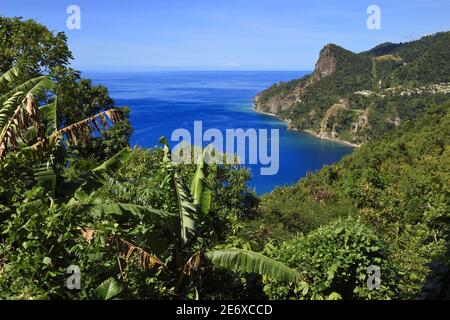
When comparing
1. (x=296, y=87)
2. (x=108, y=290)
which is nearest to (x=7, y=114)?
(x=108, y=290)

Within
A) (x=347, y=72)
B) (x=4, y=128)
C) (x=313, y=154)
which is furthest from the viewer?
(x=347, y=72)

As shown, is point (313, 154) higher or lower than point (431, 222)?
lower

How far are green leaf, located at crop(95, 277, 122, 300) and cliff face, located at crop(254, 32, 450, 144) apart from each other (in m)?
123

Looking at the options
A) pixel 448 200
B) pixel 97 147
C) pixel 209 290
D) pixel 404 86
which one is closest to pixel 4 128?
pixel 209 290

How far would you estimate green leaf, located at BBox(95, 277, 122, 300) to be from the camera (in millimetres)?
4059

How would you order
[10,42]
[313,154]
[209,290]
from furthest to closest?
[313,154], [10,42], [209,290]

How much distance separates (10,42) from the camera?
1565 cm

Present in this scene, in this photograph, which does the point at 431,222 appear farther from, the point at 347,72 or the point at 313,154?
the point at 347,72

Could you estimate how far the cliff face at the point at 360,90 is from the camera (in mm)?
125688

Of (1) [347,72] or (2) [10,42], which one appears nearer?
(2) [10,42]

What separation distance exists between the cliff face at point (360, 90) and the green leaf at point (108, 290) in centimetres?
12340
